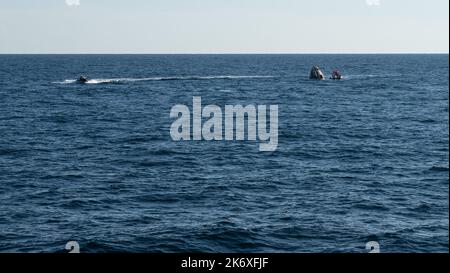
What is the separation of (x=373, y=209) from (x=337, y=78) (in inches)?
5427

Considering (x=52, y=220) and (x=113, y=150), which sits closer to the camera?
(x=52, y=220)

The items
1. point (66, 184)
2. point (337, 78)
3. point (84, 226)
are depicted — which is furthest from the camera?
point (337, 78)

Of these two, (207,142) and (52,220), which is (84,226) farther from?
(207,142)

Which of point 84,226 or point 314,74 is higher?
point 314,74

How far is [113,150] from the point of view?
2359 inches

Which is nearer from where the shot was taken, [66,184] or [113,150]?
[66,184]

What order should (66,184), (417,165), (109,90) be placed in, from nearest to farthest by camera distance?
1. (66,184)
2. (417,165)
3. (109,90)
